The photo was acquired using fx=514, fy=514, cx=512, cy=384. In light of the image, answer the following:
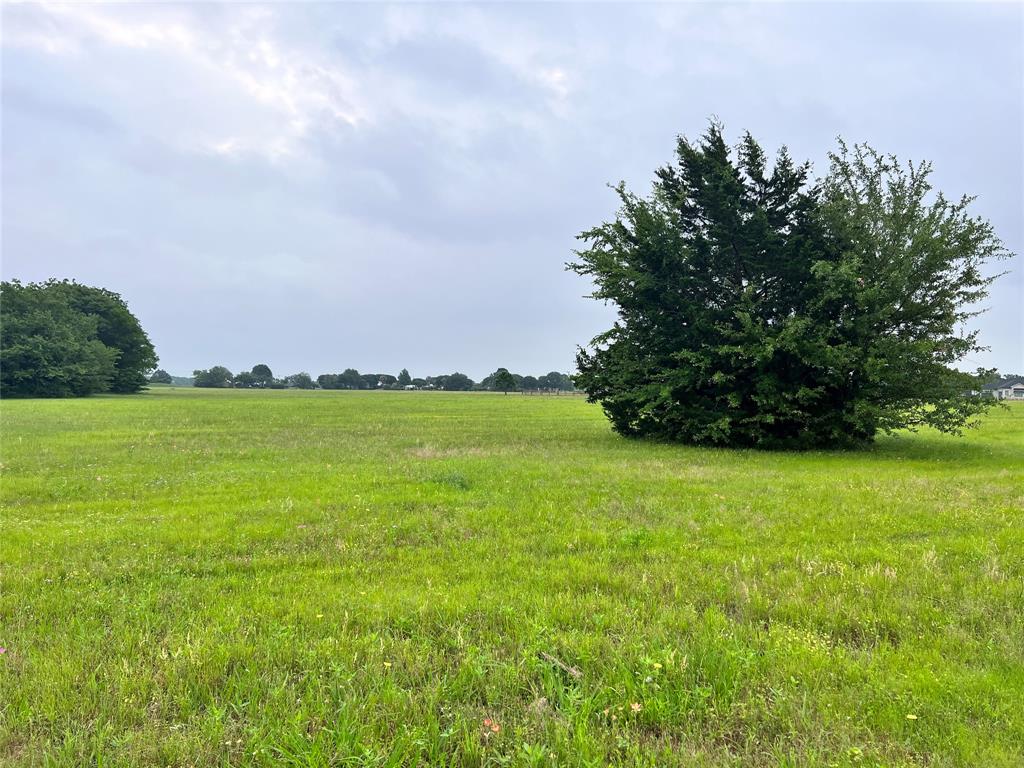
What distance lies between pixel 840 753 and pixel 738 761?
0.56 meters

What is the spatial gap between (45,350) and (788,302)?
88423 millimetres

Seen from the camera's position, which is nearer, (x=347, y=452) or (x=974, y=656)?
(x=974, y=656)

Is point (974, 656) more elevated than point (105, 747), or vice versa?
point (974, 656)

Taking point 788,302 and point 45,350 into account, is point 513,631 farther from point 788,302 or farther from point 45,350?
point 45,350

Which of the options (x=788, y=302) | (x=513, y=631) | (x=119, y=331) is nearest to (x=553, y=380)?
(x=119, y=331)

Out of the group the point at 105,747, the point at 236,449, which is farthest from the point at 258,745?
the point at 236,449

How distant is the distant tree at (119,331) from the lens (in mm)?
88188

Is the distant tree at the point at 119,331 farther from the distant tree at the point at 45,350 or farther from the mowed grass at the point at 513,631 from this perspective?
the mowed grass at the point at 513,631

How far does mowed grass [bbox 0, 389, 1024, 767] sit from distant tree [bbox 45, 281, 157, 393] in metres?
99.3

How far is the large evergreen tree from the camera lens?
57.8ft

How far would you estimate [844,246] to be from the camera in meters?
19.0

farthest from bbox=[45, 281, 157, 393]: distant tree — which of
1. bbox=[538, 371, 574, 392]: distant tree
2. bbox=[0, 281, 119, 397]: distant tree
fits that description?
bbox=[538, 371, 574, 392]: distant tree

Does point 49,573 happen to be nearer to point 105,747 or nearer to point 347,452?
point 105,747

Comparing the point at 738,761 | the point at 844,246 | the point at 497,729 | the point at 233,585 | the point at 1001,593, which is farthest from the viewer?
the point at 844,246
